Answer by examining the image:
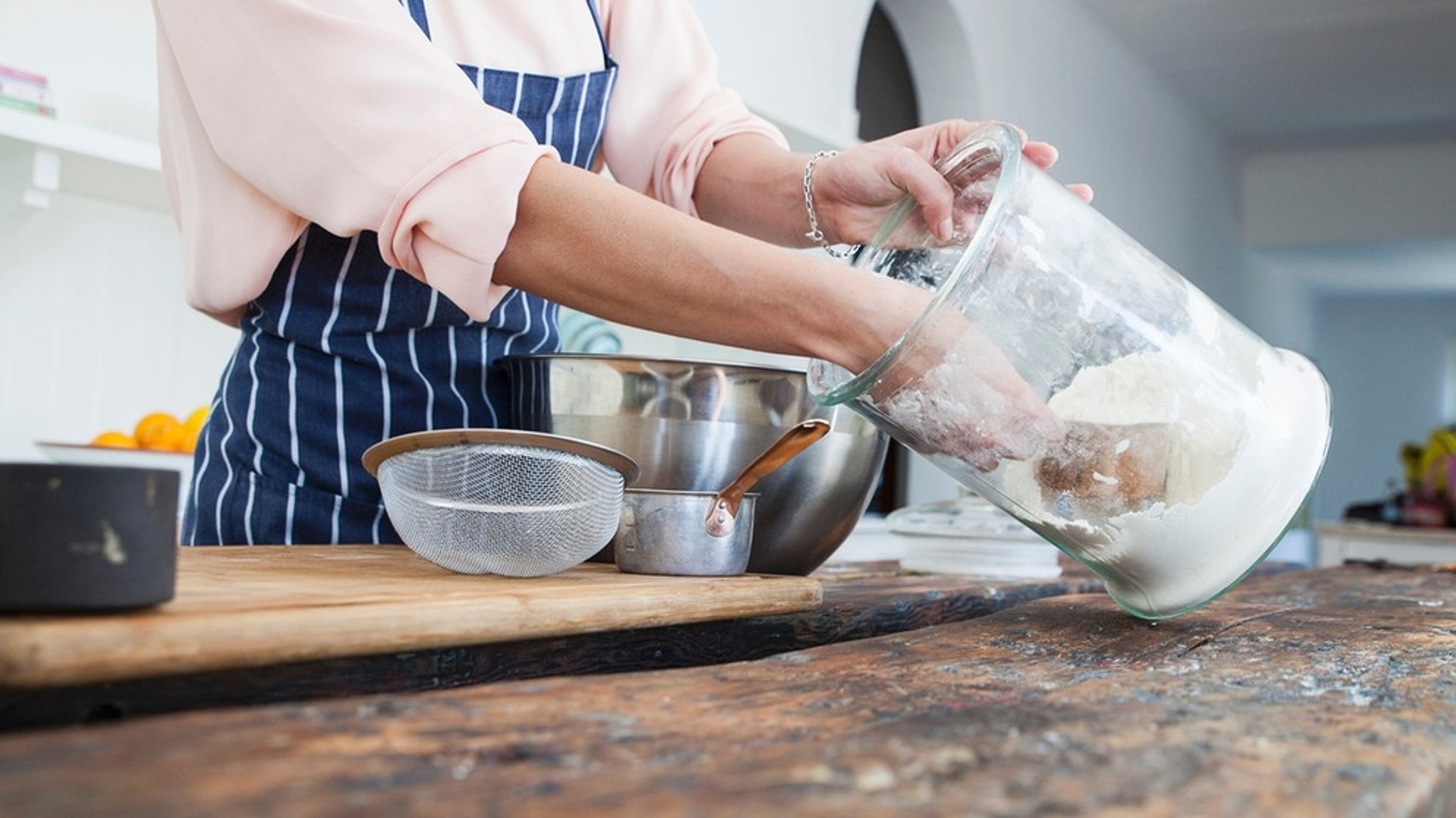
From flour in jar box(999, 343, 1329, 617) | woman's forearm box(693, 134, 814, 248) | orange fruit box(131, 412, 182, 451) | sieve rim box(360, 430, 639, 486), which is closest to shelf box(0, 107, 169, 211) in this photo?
orange fruit box(131, 412, 182, 451)

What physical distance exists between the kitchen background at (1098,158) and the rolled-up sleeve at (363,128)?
1078 millimetres

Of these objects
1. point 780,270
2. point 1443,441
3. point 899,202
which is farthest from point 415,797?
point 1443,441

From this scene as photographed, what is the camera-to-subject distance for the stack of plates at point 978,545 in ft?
4.22

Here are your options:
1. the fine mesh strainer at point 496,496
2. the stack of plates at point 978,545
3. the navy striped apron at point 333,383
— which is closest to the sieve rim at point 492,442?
the fine mesh strainer at point 496,496

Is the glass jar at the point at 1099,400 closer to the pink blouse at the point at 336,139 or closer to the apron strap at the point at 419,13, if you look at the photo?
the pink blouse at the point at 336,139

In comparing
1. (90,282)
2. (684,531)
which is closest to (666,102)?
(684,531)

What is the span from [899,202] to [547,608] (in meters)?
0.49

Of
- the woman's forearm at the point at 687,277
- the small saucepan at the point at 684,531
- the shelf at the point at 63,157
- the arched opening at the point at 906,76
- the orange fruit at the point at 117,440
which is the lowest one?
the small saucepan at the point at 684,531

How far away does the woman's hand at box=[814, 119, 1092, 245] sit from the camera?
0.94 meters

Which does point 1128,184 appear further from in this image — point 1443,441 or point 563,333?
point 563,333

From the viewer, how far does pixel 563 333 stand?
2.76 m

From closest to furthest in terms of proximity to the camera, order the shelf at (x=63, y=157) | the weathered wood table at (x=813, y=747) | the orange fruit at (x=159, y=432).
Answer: the weathered wood table at (x=813, y=747) < the shelf at (x=63, y=157) < the orange fruit at (x=159, y=432)

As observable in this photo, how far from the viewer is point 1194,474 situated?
761 millimetres

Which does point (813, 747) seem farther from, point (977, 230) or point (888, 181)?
point (888, 181)
